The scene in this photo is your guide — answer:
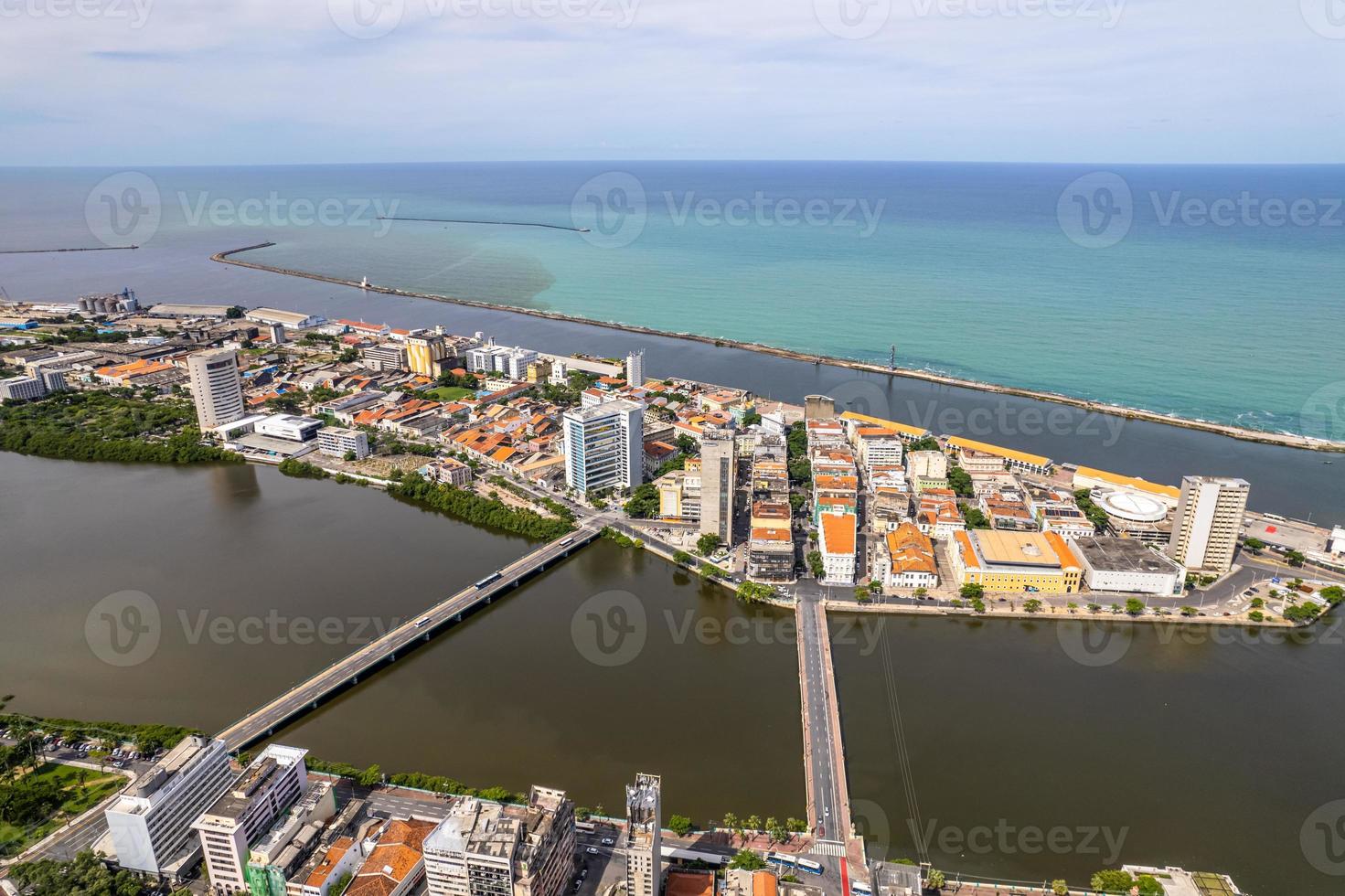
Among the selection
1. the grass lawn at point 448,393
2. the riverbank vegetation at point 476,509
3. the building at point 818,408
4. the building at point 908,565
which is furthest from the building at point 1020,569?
the grass lawn at point 448,393

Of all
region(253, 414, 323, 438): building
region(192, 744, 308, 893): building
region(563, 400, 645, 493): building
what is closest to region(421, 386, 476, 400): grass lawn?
region(253, 414, 323, 438): building

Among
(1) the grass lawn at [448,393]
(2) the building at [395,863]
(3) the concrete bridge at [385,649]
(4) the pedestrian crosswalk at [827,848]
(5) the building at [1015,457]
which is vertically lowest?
(4) the pedestrian crosswalk at [827,848]

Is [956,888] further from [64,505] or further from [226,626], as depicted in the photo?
[64,505]

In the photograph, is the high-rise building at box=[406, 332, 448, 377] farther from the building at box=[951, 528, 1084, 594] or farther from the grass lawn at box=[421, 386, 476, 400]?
the building at box=[951, 528, 1084, 594]

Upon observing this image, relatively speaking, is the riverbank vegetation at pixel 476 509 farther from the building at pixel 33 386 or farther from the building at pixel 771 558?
the building at pixel 33 386

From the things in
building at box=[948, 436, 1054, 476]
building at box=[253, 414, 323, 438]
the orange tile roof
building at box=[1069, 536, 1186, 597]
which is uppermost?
building at box=[253, 414, 323, 438]

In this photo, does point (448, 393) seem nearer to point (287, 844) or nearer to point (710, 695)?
point (710, 695)
